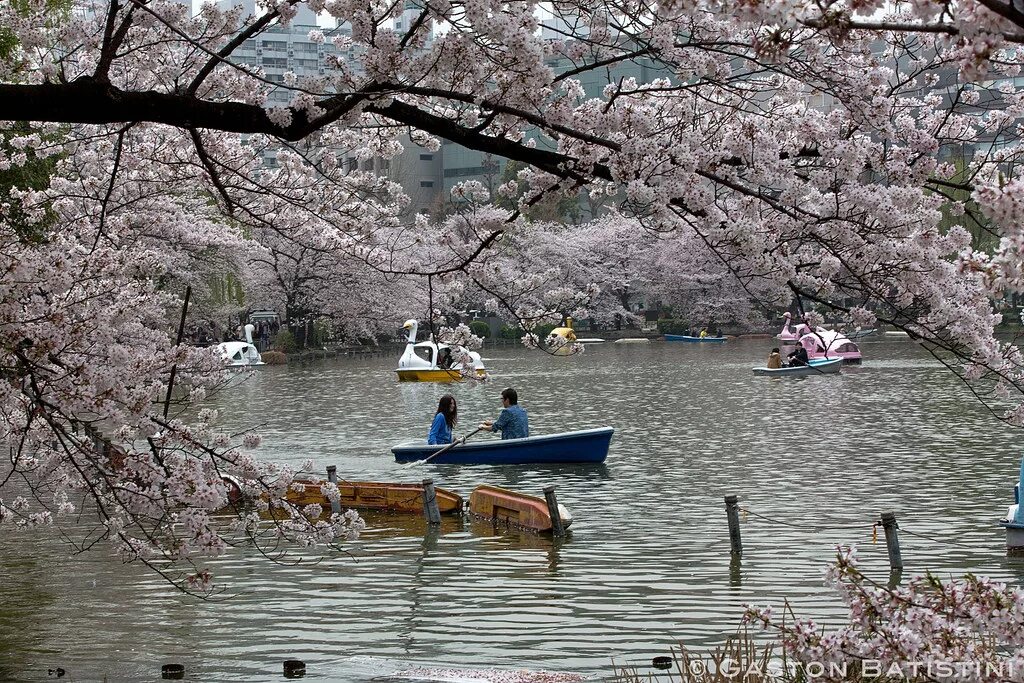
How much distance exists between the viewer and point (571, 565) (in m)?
12.9

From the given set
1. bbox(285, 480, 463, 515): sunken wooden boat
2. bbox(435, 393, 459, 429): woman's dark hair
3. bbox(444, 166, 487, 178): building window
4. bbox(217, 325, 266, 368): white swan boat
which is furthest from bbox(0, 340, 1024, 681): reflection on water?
bbox(444, 166, 487, 178): building window

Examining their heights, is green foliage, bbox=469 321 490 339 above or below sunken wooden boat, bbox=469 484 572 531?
above

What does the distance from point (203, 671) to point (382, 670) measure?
4.40ft

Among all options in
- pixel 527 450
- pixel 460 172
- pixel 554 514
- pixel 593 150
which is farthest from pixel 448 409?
pixel 460 172

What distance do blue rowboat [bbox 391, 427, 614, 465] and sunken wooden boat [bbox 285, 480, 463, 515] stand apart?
139 inches

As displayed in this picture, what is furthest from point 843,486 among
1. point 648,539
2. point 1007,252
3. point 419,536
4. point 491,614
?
point 1007,252

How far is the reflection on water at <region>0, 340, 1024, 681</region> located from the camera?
1004cm

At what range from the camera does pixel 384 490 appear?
1620 cm

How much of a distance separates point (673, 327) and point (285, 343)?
76.7ft

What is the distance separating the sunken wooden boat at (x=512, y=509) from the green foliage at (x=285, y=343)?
44209mm

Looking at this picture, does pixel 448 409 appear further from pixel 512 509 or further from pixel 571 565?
pixel 571 565

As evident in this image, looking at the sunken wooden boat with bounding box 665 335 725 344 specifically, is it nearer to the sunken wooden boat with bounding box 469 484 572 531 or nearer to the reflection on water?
the reflection on water

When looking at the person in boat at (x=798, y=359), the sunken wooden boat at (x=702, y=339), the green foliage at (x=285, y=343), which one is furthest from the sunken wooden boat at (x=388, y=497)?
the sunken wooden boat at (x=702, y=339)

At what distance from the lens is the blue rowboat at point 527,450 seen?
64.9ft
